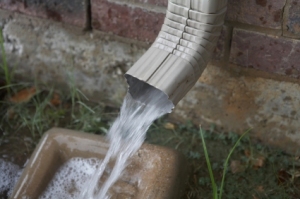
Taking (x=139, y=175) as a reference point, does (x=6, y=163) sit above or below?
below

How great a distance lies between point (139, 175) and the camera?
1557mm

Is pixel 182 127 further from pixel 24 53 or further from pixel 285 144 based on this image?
pixel 24 53

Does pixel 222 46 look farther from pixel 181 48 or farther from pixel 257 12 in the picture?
pixel 181 48

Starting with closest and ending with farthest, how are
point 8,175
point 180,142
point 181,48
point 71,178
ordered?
1. point 181,48
2. point 71,178
3. point 8,175
4. point 180,142

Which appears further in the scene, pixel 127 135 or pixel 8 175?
pixel 8 175

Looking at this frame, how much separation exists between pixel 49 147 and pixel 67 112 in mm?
415

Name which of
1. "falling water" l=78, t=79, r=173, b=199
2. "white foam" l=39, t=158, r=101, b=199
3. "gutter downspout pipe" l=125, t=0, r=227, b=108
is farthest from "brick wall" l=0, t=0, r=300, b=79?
"white foam" l=39, t=158, r=101, b=199

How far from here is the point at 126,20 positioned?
1.73 meters

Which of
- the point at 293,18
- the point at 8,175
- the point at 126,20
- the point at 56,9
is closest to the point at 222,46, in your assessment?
the point at 293,18

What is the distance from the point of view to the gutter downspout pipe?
1.35 meters

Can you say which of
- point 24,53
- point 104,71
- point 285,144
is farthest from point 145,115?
point 24,53

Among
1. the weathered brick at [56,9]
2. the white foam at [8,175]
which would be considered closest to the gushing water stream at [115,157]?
the white foam at [8,175]

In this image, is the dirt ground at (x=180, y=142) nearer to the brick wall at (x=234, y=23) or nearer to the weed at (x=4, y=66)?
the weed at (x=4, y=66)

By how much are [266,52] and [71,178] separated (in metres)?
0.79
